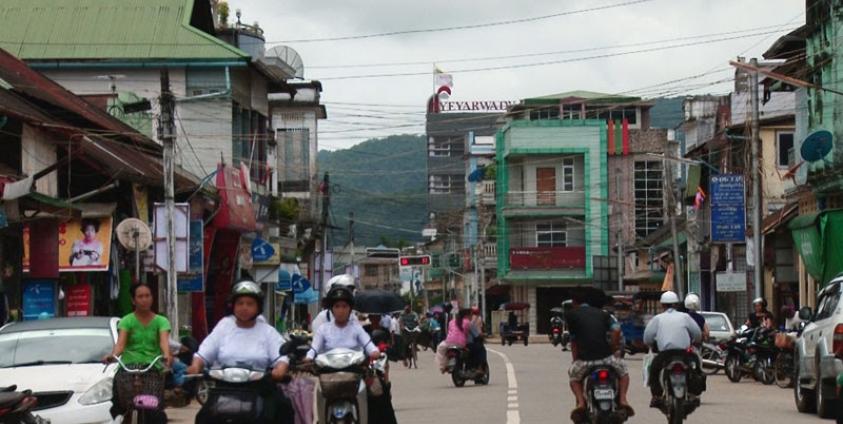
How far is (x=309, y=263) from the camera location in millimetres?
78562

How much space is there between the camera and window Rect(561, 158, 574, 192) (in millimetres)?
90625

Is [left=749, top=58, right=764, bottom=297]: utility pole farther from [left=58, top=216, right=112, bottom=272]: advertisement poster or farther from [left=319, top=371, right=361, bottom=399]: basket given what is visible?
[left=319, top=371, right=361, bottom=399]: basket

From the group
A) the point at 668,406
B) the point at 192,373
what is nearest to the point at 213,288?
the point at 668,406

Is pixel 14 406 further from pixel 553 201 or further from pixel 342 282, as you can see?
pixel 553 201

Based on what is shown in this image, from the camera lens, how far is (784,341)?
96.8 feet

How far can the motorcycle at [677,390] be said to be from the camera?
60.1 ft

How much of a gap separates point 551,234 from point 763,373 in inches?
2345

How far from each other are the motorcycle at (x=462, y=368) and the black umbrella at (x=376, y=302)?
7.75m

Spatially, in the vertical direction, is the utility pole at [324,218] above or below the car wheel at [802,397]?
above

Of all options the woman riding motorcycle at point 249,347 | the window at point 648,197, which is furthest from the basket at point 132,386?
the window at point 648,197

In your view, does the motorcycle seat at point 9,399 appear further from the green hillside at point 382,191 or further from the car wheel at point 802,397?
the green hillside at point 382,191

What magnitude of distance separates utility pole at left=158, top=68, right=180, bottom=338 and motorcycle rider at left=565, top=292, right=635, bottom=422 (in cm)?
1645

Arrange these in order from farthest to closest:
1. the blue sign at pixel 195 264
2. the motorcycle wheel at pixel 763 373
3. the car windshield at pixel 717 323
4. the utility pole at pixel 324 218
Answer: the utility pole at pixel 324 218, the car windshield at pixel 717 323, the blue sign at pixel 195 264, the motorcycle wheel at pixel 763 373

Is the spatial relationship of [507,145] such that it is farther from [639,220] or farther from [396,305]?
[396,305]
